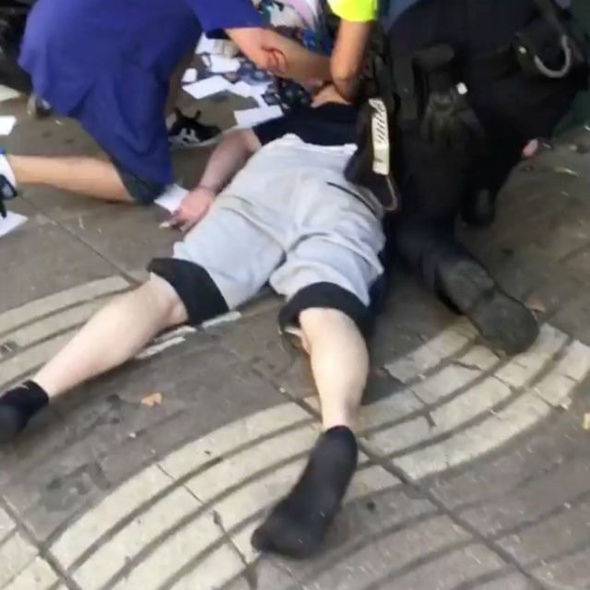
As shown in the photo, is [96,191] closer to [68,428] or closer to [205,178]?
[205,178]

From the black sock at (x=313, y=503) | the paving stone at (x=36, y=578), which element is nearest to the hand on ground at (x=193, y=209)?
the black sock at (x=313, y=503)

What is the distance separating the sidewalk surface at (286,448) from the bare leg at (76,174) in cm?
19

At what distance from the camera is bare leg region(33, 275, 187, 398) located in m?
1.71

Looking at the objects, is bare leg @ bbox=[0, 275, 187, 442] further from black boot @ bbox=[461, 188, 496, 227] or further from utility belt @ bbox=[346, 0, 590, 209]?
black boot @ bbox=[461, 188, 496, 227]

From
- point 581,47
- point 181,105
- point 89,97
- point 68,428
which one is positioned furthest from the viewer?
point 181,105

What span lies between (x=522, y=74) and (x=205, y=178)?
2.32 feet

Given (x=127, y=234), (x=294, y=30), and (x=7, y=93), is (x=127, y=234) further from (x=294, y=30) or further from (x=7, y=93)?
(x=7, y=93)

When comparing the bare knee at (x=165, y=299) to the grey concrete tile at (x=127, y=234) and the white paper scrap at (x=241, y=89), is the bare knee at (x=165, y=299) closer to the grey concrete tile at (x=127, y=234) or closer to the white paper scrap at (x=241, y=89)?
the grey concrete tile at (x=127, y=234)

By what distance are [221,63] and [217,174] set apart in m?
0.80

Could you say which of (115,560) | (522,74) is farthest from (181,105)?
(115,560)

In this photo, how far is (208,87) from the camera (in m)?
2.85

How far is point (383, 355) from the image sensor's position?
186cm

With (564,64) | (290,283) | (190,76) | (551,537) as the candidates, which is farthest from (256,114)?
(551,537)

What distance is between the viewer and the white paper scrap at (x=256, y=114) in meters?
2.67
